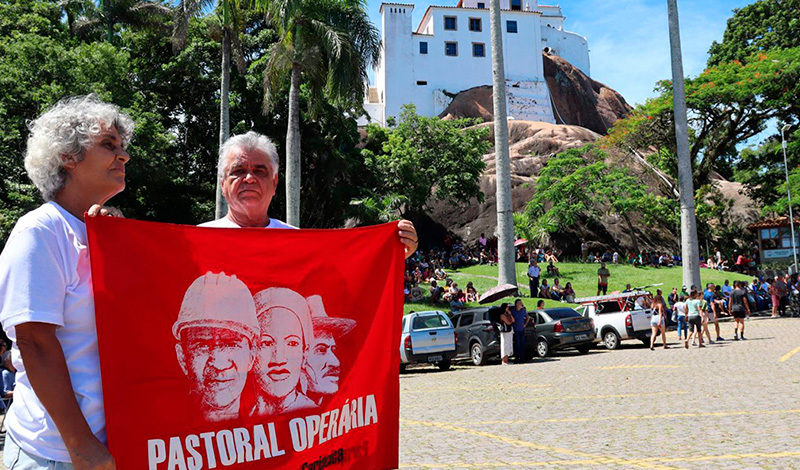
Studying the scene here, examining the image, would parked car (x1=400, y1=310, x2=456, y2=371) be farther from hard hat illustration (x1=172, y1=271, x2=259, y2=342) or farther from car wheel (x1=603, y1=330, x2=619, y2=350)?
hard hat illustration (x1=172, y1=271, x2=259, y2=342)

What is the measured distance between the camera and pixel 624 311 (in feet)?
76.8

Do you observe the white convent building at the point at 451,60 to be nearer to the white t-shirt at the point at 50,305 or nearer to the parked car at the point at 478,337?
the parked car at the point at 478,337

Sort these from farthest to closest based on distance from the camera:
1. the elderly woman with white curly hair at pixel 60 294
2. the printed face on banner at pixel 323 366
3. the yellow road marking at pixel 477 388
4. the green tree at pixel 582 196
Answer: the green tree at pixel 582 196 < the yellow road marking at pixel 477 388 < the printed face on banner at pixel 323 366 < the elderly woman with white curly hair at pixel 60 294

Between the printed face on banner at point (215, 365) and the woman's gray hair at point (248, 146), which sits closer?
the printed face on banner at point (215, 365)

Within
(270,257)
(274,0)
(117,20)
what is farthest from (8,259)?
(117,20)

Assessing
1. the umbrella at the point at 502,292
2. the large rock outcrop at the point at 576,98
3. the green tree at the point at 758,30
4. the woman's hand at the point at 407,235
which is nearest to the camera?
the woman's hand at the point at 407,235

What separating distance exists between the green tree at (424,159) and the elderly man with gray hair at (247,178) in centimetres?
4096

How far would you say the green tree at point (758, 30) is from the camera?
189ft

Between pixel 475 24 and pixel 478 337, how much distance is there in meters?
67.0

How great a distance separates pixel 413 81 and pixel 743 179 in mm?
38084

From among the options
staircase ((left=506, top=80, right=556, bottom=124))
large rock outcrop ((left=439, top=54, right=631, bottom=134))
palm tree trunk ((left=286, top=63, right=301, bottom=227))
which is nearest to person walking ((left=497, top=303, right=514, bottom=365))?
palm tree trunk ((left=286, top=63, right=301, bottom=227))

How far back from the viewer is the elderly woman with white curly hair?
2.26 m

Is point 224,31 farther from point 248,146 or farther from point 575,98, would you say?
point 575,98

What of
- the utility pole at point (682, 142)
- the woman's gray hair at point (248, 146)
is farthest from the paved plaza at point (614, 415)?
the utility pole at point (682, 142)
